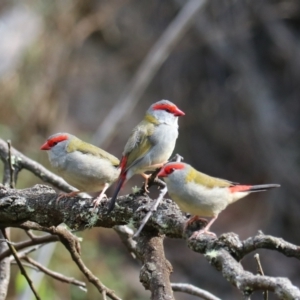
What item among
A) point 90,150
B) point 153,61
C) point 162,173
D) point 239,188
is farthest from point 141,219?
point 153,61

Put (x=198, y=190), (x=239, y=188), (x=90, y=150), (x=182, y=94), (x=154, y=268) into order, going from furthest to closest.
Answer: (x=182, y=94) → (x=90, y=150) → (x=239, y=188) → (x=198, y=190) → (x=154, y=268)

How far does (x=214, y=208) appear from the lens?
7.00 feet

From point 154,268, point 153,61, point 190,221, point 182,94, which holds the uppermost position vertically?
point 182,94

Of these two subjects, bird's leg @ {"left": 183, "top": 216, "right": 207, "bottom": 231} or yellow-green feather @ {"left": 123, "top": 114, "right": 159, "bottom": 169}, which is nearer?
bird's leg @ {"left": 183, "top": 216, "right": 207, "bottom": 231}

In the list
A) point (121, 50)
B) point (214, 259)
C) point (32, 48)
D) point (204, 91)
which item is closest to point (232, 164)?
point (204, 91)

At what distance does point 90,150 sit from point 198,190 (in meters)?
0.76

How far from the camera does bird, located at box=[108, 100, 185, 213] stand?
8.23 feet

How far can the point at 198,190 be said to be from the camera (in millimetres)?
2137

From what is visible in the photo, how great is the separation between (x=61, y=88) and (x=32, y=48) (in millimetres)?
796

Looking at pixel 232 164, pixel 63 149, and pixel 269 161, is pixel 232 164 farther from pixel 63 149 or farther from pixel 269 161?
pixel 63 149

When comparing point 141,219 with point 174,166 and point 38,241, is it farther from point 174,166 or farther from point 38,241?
point 38,241

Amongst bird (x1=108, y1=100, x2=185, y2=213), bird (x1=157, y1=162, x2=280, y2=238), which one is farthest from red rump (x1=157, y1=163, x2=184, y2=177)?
bird (x1=108, y1=100, x2=185, y2=213)

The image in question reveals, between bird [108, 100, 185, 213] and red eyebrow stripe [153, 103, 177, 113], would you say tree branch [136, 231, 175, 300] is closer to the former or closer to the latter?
bird [108, 100, 185, 213]

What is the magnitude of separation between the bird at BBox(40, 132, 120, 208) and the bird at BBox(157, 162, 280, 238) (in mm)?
458
